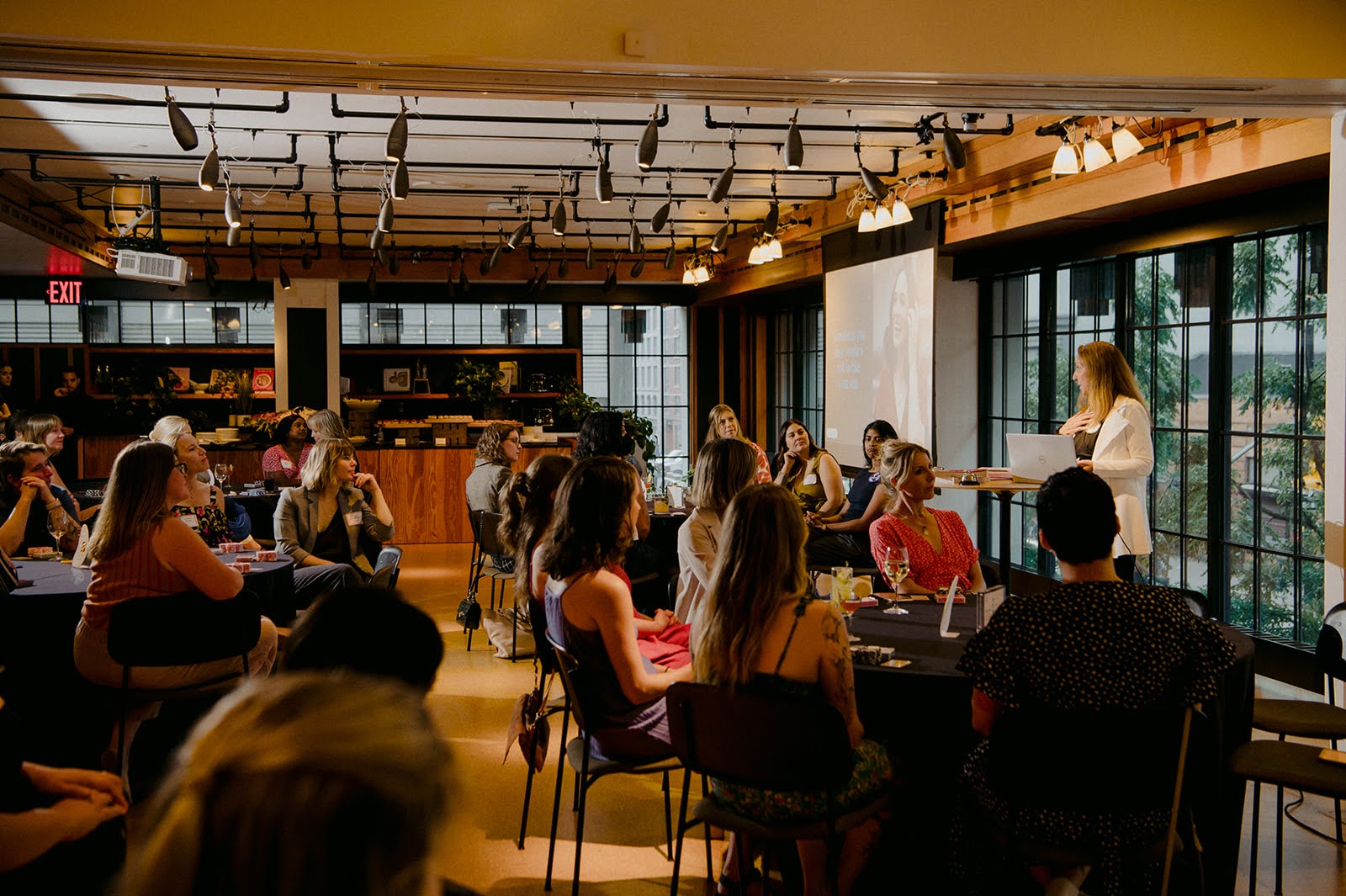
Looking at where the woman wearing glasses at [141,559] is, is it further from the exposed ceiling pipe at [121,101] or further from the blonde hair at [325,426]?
the blonde hair at [325,426]

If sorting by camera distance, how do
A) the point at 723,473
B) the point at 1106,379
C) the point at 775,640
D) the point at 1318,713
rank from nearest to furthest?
the point at 775,640, the point at 1318,713, the point at 723,473, the point at 1106,379

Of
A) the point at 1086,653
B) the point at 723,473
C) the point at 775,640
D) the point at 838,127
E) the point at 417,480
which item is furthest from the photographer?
the point at 417,480

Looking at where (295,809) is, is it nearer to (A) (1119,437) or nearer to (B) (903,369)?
(A) (1119,437)

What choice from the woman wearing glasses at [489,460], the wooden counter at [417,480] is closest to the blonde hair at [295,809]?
the woman wearing glasses at [489,460]

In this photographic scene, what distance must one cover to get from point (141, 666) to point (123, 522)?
1.80ft

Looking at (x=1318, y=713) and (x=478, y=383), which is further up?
(x=478, y=383)

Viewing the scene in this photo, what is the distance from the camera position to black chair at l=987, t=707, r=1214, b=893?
2.49 m

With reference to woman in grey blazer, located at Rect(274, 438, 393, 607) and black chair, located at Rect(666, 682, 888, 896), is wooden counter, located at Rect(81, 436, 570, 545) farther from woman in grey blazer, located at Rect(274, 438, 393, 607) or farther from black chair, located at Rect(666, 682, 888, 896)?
black chair, located at Rect(666, 682, 888, 896)

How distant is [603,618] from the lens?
3.32m

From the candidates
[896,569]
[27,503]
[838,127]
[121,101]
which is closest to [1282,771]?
[896,569]

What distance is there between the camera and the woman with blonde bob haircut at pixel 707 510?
174 inches

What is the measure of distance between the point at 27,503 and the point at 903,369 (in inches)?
253

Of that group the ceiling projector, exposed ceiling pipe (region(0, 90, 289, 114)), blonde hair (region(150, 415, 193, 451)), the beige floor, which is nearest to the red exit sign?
the ceiling projector

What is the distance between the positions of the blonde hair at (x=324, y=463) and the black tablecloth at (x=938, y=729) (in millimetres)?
3512
